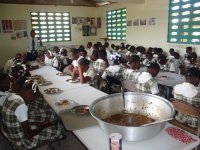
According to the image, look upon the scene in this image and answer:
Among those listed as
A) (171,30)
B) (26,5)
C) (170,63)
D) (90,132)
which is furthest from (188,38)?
(26,5)

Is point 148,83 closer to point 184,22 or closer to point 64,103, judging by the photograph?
point 64,103

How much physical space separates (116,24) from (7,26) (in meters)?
3.98

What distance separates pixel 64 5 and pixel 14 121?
7.11m

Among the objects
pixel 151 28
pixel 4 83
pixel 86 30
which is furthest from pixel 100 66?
pixel 86 30

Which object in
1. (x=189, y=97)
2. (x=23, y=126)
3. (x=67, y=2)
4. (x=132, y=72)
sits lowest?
(x=23, y=126)

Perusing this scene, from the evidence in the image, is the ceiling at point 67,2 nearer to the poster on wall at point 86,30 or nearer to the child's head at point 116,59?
the poster on wall at point 86,30

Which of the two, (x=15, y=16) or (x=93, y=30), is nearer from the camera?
(x=15, y=16)

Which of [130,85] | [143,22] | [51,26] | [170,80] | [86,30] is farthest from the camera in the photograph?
[86,30]

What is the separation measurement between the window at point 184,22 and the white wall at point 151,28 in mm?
151

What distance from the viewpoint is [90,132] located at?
1549 mm

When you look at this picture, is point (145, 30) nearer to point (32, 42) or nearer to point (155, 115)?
point (32, 42)

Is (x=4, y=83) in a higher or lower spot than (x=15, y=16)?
lower

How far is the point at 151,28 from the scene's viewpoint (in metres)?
6.16

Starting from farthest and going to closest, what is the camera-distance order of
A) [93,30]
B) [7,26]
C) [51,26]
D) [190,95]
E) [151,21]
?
1. [93,30]
2. [51,26]
3. [7,26]
4. [151,21]
5. [190,95]
